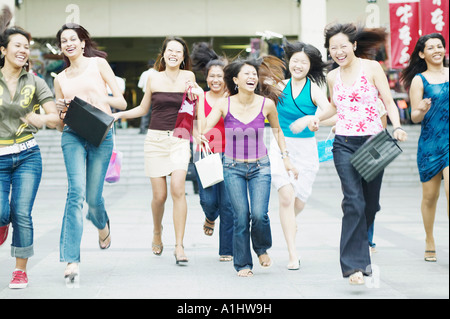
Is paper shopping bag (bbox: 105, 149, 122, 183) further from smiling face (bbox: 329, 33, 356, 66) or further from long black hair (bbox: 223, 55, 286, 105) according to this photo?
smiling face (bbox: 329, 33, 356, 66)

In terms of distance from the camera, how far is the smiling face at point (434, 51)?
5.47 metres

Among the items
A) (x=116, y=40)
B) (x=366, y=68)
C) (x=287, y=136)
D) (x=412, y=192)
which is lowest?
(x=412, y=192)

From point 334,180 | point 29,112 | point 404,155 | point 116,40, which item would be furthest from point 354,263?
point 116,40

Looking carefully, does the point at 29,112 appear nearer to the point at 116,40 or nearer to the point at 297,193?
the point at 297,193

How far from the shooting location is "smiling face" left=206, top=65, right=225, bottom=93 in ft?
19.4

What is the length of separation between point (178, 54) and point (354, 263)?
7.82 ft

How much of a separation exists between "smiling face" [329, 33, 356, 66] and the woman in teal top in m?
0.65

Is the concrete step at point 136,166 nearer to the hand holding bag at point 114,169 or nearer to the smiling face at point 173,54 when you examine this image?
the hand holding bag at point 114,169

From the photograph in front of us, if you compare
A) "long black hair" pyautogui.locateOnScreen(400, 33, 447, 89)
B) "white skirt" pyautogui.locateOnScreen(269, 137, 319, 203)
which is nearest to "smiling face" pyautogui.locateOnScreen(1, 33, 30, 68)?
"white skirt" pyautogui.locateOnScreen(269, 137, 319, 203)

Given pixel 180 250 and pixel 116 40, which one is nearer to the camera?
pixel 180 250

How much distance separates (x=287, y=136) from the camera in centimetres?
569

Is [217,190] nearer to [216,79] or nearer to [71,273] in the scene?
[216,79]

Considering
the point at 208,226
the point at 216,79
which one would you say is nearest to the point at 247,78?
the point at 216,79

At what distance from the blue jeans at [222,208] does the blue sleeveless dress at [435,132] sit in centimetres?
174
